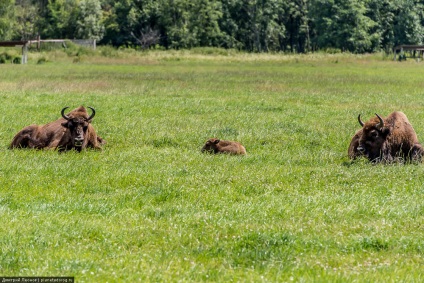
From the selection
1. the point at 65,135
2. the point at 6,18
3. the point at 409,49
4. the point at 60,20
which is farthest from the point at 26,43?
the point at 65,135

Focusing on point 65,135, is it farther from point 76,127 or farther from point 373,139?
point 373,139

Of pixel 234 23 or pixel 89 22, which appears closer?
pixel 89 22

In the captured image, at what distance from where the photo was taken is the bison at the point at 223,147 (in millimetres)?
15625

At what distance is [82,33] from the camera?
10025 cm

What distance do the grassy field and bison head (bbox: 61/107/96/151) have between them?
534 mm

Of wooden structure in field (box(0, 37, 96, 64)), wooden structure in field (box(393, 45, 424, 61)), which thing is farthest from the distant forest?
wooden structure in field (box(0, 37, 96, 64))

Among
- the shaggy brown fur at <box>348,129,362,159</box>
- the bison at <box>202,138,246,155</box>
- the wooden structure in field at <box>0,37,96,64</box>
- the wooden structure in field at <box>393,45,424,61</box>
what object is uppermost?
the shaggy brown fur at <box>348,129,362,159</box>

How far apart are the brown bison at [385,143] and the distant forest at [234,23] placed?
3134 inches

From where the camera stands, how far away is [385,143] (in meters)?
14.6

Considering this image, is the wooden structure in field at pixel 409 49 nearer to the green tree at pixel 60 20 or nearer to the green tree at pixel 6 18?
the green tree at pixel 60 20

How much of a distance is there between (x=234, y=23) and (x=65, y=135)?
86.9 metres

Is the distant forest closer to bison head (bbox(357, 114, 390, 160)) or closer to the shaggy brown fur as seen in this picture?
the shaggy brown fur

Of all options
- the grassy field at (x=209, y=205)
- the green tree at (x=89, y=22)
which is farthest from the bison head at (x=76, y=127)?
the green tree at (x=89, y=22)

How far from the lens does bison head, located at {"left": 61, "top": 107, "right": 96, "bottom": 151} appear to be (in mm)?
15789
